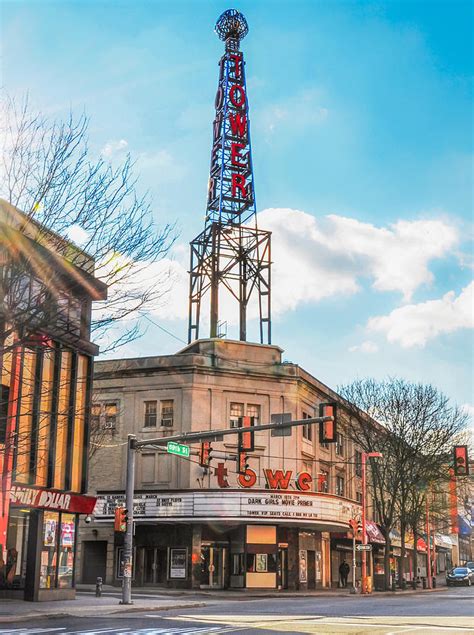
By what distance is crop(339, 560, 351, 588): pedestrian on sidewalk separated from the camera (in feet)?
183

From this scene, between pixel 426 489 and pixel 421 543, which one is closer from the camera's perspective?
pixel 426 489

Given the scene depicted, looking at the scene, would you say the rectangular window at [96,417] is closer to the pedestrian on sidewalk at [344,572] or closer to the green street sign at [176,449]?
the green street sign at [176,449]

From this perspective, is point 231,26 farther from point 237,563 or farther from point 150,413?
point 237,563

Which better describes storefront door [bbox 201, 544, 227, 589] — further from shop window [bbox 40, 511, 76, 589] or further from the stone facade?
shop window [bbox 40, 511, 76, 589]

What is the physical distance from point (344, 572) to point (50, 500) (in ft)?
106

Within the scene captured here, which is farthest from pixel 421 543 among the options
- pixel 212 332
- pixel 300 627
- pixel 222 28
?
pixel 300 627

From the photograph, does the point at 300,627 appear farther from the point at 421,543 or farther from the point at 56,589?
the point at 421,543

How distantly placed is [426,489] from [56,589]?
3336 cm

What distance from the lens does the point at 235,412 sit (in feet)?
160

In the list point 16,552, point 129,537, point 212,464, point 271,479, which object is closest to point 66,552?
point 16,552

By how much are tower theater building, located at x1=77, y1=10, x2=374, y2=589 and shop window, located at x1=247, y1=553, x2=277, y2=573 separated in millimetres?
68

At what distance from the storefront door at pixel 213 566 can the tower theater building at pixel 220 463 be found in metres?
0.06

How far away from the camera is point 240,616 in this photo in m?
24.6

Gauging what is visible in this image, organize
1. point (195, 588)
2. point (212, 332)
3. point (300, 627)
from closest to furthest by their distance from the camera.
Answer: point (300, 627), point (195, 588), point (212, 332)
